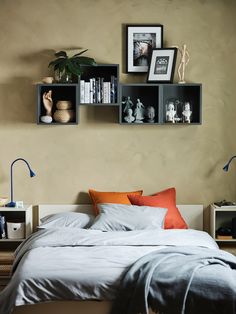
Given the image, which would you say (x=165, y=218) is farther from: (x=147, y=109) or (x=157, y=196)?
(x=147, y=109)

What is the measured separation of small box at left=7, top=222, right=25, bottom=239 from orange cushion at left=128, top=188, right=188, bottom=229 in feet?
3.25

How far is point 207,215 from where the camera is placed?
5.29 metres

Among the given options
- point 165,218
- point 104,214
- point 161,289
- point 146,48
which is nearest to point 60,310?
point 161,289

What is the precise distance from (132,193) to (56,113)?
3.26 ft

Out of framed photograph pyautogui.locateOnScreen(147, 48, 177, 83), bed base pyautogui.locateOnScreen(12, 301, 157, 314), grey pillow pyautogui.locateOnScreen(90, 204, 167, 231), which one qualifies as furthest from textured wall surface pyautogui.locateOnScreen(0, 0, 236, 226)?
bed base pyautogui.locateOnScreen(12, 301, 157, 314)

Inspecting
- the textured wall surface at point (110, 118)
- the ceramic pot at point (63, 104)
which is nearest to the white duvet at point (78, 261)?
the textured wall surface at point (110, 118)

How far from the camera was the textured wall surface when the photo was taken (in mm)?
5195

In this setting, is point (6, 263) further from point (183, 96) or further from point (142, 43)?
point (142, 43)

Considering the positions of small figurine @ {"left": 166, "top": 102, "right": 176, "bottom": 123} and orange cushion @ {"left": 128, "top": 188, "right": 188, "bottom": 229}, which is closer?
orange cushion @ {"left": 128, "top": 188, "right": 188, "bottom": 229}

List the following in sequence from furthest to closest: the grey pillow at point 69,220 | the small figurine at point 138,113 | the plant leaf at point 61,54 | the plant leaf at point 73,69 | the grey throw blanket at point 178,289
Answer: the small figurine at point 138,113 < the plant leaf at point 61,54 < the plant leaf at point 73,69 < the grey pillow at point 69,220 < the grey throw blanket at point 178,289

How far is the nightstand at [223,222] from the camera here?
5055 mm

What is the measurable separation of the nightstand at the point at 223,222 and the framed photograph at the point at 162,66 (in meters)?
1.23

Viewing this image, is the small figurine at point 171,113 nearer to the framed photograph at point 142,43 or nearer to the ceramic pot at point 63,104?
the framed photograph at point 142,43

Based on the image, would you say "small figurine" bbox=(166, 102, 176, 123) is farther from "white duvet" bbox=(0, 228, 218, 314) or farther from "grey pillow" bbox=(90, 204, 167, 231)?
"white duvet" bbox=(0, 228, 218, 314)
